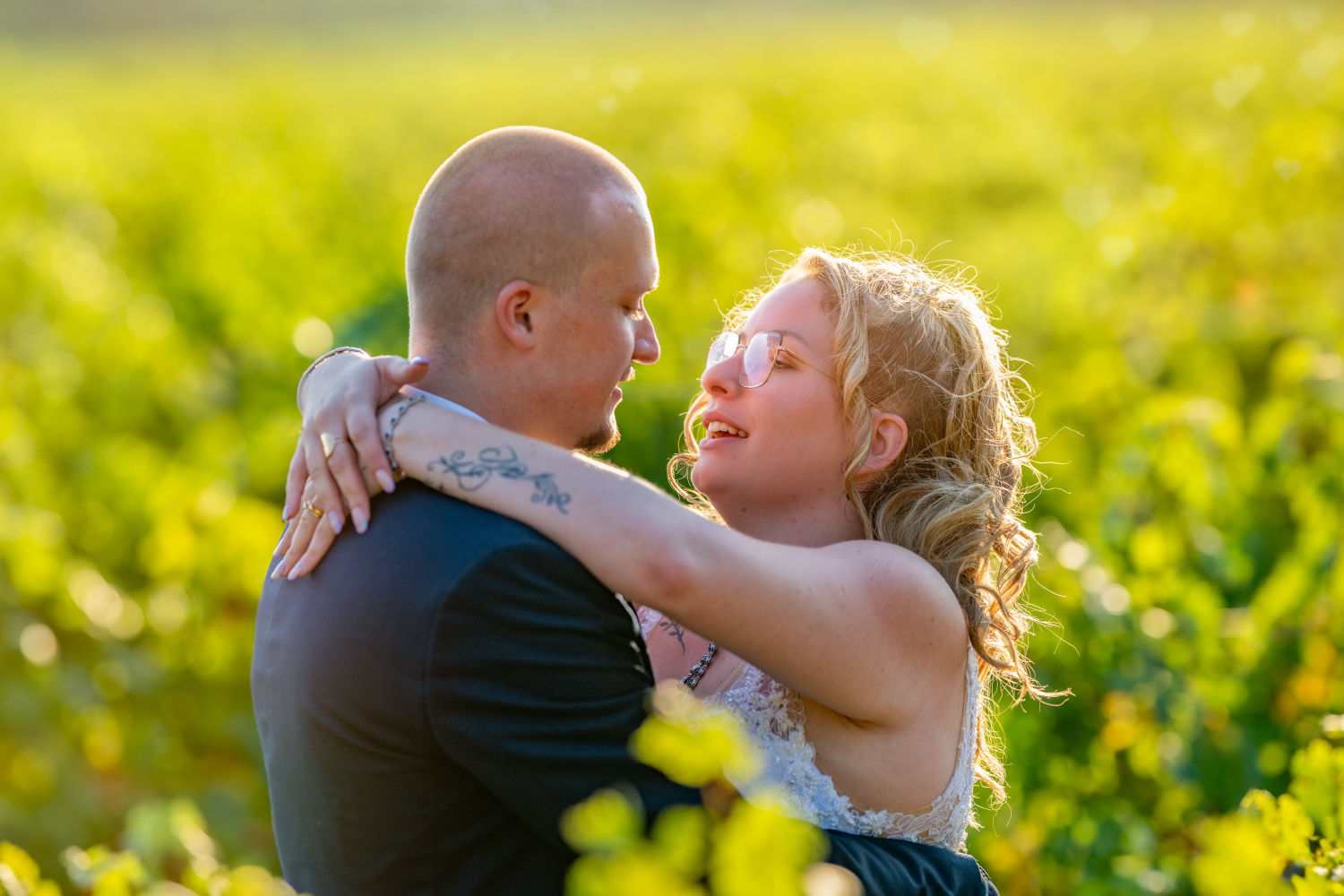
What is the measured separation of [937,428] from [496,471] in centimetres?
115

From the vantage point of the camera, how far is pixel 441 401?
2207mm

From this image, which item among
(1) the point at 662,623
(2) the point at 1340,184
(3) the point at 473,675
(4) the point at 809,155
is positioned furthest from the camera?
(4) the point at 809,155

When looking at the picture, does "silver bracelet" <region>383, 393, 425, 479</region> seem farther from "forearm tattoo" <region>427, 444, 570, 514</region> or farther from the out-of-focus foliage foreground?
the out-of-focus foliage foreground

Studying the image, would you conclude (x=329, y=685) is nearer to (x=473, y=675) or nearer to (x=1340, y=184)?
(x=473, y=675)

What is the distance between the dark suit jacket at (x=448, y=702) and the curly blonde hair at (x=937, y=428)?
724 mm

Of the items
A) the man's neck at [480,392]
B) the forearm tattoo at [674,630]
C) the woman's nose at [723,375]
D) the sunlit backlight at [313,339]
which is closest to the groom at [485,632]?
the man's neck at [480,392]

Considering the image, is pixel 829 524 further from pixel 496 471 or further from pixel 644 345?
pixel 496 471

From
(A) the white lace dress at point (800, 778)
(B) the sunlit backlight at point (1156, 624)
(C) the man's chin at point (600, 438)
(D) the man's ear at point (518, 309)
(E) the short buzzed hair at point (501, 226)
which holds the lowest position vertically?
(B) the sunlit backlight at point (1156, 624)

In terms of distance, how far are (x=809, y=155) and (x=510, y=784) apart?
38.9 feet

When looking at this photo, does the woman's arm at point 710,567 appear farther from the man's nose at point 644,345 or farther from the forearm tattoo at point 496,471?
the man's nose at point 644,345

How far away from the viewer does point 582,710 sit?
189 centimetres

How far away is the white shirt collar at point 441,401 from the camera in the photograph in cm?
217

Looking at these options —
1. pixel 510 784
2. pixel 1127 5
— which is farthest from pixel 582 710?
pixel 1127 5

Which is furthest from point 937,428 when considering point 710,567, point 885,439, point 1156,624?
point 1156,624
